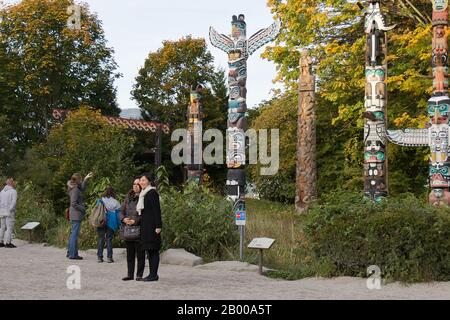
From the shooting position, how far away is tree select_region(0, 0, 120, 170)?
118ft

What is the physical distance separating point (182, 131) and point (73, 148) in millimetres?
18585

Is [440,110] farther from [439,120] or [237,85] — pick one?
[237,85]

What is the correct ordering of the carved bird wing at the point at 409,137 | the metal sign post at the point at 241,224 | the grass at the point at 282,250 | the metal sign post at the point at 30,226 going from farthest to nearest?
the metal sign post at the point at 30,226
the carved bird wing at the point at 409,137
the metal sign post at the point at 241,224
the grass at the point at 282,250

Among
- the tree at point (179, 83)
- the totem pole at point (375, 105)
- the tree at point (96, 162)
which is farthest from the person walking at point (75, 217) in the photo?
the tree at point (179, 83)

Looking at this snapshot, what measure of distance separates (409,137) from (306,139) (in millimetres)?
5993

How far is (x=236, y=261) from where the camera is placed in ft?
37.0

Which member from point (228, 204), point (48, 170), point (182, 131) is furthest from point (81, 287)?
point (182, 131)

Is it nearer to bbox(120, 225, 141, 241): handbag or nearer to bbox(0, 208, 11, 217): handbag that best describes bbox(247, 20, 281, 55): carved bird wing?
bbox(0, 208, 11, 217): handbag

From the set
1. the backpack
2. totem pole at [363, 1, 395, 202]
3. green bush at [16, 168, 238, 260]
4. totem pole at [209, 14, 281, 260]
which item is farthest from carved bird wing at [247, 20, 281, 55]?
the backpack

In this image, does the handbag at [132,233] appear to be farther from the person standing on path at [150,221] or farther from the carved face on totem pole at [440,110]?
the carved face on totem pole at [440,110]

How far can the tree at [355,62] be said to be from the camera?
18.7 meters

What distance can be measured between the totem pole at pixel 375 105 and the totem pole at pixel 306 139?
6278 mm

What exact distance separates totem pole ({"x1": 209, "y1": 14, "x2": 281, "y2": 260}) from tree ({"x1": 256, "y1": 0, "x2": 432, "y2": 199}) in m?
4.61

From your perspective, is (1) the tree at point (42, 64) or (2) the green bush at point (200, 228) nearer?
(2) the green bush at point (200, 228)
